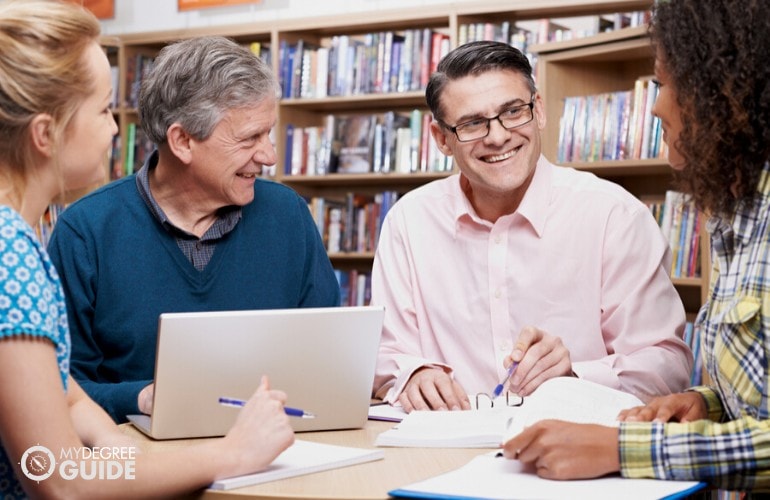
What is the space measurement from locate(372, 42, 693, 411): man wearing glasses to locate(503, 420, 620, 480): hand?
68 cm

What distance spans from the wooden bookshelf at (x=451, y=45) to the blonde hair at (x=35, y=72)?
216cm

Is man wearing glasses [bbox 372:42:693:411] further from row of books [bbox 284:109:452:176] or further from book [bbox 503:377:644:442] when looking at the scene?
row of books [bbox 284:109:452:176]

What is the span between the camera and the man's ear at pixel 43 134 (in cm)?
131

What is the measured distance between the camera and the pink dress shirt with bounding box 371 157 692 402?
2020 mm

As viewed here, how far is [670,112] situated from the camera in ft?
4.75

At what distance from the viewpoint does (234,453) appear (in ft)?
4.32

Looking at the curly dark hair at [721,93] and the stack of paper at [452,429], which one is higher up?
the curly dark hair at [721,93]

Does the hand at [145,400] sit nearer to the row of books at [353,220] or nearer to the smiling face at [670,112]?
the smiling face at [670,112]

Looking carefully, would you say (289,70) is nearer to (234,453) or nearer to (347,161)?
(347,161)

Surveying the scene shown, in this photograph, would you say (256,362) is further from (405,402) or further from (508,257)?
(508,257)

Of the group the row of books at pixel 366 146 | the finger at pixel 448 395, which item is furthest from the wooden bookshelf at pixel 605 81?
the finger at pixel 448 395

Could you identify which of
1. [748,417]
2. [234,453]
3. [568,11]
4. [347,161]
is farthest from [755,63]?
[347,161]

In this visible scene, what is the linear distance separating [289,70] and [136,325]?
293cm

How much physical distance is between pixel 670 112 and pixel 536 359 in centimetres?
53
